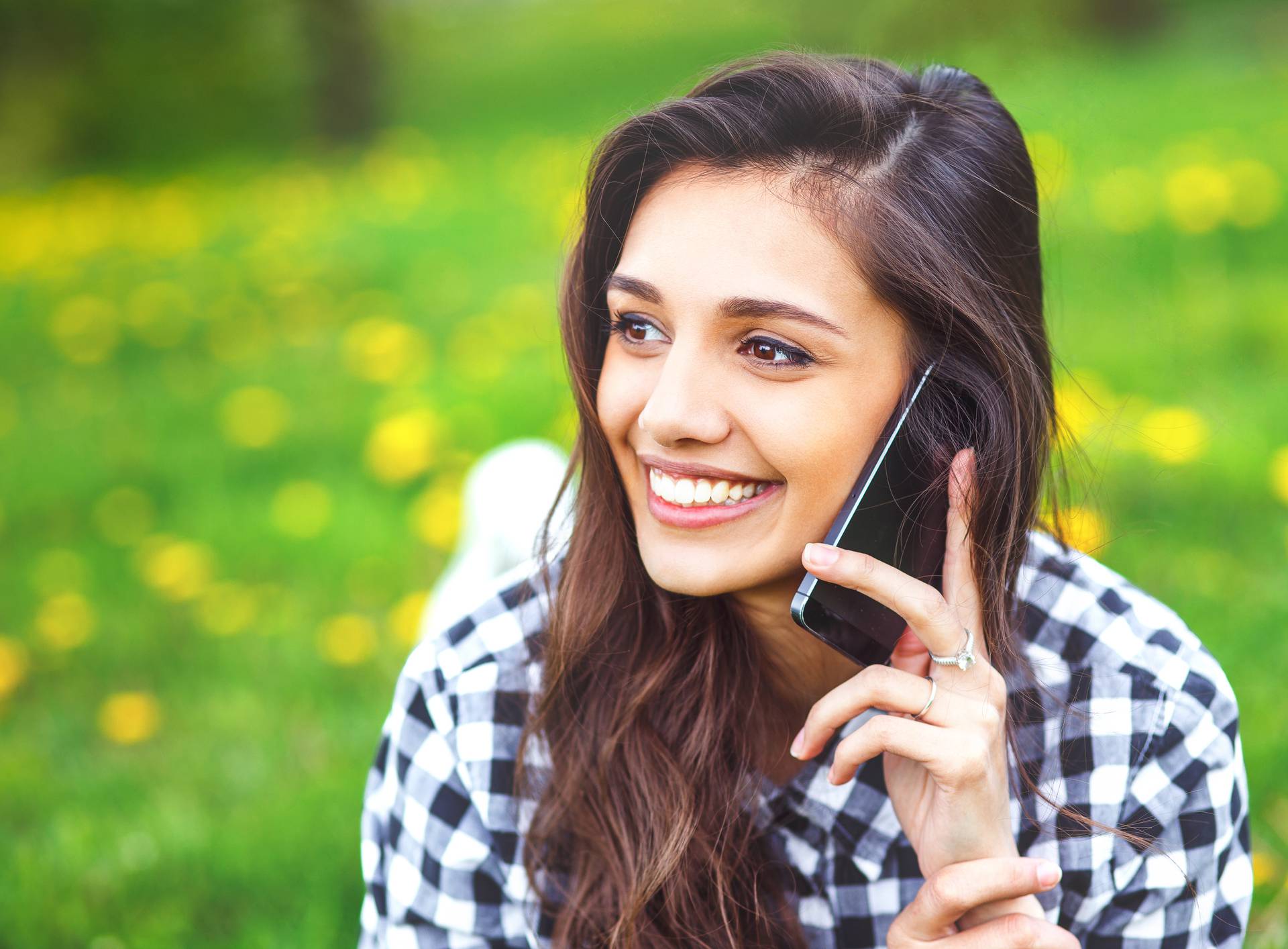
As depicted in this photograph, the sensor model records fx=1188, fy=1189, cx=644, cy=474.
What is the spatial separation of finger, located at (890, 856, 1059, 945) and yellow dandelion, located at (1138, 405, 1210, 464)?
2.12 meters

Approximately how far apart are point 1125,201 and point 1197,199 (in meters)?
0.29

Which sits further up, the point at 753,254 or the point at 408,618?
the point at 753,254

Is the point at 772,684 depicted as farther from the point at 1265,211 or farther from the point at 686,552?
the point at 1265,211

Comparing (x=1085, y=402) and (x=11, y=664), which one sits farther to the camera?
(x=1085, y=402)

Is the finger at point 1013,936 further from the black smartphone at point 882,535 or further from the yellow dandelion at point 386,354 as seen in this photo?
the yellow dandelion at point 386,354

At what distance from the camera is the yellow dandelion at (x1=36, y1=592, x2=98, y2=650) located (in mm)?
3791

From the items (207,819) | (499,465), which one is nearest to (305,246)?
(499,465)

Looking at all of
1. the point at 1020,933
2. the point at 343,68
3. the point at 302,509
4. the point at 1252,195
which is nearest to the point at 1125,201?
the point at 1252,195

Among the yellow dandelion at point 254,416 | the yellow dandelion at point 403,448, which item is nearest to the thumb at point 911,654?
the yellow dandelion at point 403,448

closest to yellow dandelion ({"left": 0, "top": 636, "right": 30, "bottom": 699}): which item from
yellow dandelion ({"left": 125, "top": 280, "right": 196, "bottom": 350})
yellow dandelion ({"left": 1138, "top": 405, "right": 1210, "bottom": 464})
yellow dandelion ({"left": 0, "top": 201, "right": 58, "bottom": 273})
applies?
yellow dandelion ({"left": 125, "top": 280, "right": 196, "bottom": 350})

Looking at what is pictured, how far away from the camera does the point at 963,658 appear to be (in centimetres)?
169

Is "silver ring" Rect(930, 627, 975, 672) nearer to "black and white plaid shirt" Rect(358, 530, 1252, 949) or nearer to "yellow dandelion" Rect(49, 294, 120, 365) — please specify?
"black and white plaid shirt" Rect(358, 530, 1252, 949)

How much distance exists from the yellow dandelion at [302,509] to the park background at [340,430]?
0.02m

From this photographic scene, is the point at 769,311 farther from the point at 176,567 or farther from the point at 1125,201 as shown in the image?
the point at 1125,201
